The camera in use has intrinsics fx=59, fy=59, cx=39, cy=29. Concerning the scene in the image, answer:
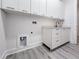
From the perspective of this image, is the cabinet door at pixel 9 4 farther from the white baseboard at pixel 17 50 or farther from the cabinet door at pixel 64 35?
the cabinet door at pixel 64 35

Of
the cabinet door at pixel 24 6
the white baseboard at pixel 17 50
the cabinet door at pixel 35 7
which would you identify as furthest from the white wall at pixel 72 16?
the cabinet door at pixel 24 6

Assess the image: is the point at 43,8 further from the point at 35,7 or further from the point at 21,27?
the point at 21,27

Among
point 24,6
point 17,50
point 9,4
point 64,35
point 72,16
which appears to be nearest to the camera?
point 9,4

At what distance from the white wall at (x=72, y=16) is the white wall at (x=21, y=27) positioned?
52.7 inches

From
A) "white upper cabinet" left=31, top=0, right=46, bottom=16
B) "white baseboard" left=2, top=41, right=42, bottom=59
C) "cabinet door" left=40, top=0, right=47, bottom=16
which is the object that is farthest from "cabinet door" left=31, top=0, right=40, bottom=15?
"white baseboard" left=2, top=41, right=42, bottom=59

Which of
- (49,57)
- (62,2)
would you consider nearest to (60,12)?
(62,2)

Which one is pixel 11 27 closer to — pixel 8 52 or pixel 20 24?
pixel 20 24

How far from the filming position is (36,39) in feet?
8.40

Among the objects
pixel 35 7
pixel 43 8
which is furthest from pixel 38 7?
pixel 43 8

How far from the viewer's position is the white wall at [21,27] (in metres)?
1.89

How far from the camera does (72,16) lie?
9.91 feet

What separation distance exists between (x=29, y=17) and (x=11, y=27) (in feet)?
2.52

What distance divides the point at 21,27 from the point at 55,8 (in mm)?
1793

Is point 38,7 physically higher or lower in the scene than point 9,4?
higher
